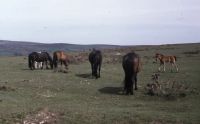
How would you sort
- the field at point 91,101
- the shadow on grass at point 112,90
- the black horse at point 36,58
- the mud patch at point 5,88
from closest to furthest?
1. the field at point 91,101
2. the mud patch at point 5,88
3. the shadow on grass at point 112,90
4. the black horse at point 36,58

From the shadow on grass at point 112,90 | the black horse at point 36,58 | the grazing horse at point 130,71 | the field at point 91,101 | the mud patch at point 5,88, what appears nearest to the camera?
the field at point 91,101

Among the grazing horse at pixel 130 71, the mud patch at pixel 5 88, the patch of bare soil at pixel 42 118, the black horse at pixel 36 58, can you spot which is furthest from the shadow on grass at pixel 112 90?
the black horse at pixel 36 58

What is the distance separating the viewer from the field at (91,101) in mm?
18250

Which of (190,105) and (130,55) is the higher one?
(130,55)

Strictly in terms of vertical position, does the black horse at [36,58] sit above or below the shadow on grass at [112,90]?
above

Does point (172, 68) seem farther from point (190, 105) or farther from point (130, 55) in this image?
point (190, 105)

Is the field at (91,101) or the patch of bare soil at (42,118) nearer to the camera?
the patch of bare soil at (42,118)

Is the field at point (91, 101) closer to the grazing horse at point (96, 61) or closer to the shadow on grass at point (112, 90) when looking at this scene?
the shadow on grass at point (112, 90)

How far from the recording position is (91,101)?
75.7 feet

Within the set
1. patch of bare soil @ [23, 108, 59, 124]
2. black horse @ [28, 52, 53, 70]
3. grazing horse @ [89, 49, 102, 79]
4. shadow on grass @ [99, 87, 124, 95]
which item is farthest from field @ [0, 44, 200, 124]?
black horse @ [28, 52, 53, 70]

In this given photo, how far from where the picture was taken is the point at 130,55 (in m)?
25.9

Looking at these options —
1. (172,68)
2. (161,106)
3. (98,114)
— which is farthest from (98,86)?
(172,68)

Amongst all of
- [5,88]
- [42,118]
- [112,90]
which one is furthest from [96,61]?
[42,118]

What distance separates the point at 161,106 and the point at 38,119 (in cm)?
649
